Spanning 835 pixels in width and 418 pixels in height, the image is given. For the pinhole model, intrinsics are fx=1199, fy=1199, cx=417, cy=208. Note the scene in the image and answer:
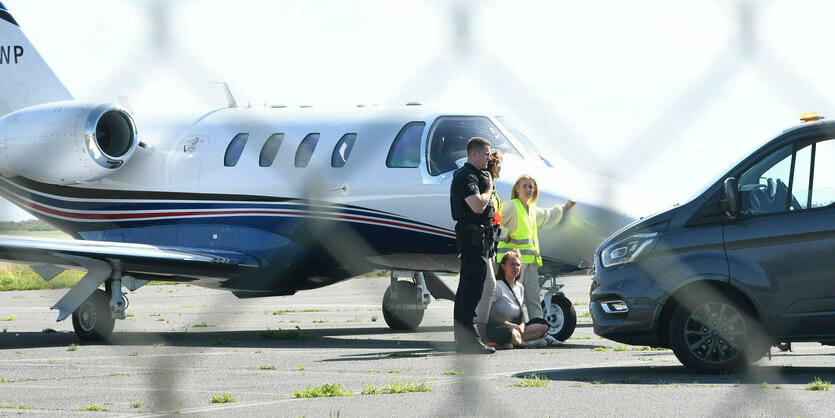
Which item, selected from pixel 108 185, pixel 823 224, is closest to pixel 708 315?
pixel 823 224

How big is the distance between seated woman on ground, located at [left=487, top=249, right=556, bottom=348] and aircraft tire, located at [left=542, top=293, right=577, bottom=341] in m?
0.60

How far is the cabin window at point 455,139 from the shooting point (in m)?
12.7

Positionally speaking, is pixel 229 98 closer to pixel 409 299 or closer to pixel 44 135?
pixel 44 135

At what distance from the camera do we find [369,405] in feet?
24.1

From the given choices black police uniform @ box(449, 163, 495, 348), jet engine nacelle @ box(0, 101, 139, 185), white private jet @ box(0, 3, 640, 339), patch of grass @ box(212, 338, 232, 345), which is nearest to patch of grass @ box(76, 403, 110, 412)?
jet engine nacelle @ box(0, 101, 139, 185)

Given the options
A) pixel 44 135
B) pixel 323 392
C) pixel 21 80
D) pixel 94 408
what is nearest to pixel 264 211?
pixel 21 80

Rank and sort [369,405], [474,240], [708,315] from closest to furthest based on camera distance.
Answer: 1. [369,405]
2. [708,315]
3. [474,240]

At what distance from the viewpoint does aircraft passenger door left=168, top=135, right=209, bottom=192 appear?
14297 millimetres

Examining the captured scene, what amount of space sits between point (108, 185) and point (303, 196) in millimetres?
10498

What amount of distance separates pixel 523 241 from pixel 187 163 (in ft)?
16.1

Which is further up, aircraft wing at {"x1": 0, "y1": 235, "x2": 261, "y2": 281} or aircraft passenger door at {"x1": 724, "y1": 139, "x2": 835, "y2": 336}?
aircraft passenger door at {"x1": 724, "y1": 139, "x2": 835, "y2": 336}

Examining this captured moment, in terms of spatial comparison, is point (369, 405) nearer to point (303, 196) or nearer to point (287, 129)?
point (303, 196)

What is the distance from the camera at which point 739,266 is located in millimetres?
8508

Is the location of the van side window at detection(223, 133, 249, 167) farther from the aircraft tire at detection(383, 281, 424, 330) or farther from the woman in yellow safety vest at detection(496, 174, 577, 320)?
the woman in yellow safety vest at detection(496, 174, 577, 320)
